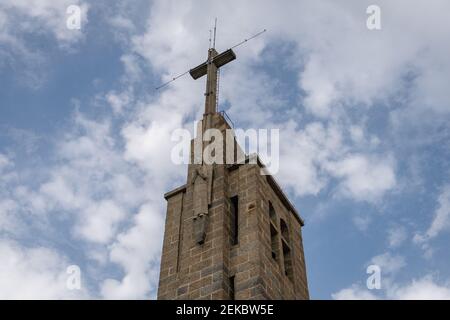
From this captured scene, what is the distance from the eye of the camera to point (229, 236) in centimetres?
2312

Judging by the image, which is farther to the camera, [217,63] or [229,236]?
[217,63]

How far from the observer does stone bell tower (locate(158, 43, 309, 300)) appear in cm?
2148

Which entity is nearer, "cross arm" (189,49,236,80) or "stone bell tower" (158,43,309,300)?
"stone bell tower" (158,43,309,300)

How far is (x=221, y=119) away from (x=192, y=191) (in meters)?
4.69

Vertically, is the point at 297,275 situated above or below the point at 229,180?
below

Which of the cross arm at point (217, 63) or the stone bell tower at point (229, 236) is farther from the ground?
the cross arm at point (217, 63)

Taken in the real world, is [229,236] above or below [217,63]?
below

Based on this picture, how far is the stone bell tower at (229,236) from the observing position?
70.5 ft

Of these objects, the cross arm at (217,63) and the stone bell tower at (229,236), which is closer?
the stone bell tower at (229,236)

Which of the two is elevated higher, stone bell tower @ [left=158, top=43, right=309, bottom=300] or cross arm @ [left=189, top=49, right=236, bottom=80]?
cross arm @ [left=189, top=49, right=236, bottom=80]

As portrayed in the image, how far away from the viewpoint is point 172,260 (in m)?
23.8
